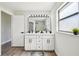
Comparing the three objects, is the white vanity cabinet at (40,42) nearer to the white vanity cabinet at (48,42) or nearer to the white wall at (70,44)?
the white vanity cabinet at (48,42)

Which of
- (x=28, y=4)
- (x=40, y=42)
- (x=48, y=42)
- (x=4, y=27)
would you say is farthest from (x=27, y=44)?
(x=4, y=27)

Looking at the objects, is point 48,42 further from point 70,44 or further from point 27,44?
point 70,44

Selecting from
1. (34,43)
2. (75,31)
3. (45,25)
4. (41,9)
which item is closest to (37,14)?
(41,9)

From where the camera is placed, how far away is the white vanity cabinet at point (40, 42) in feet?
16.8

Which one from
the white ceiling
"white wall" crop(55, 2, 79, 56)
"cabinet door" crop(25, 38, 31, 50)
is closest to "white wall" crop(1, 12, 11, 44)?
A: the white ceiling

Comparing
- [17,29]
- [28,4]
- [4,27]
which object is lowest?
[17,29]

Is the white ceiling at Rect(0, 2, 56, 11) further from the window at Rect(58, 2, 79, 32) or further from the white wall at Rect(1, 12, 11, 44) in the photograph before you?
the white wall at Rect(1, 12, 11, 44)

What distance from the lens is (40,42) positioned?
202 inches

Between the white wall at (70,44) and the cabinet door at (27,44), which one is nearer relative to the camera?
the white wall at (70,44)

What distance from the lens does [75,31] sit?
2.13 meters

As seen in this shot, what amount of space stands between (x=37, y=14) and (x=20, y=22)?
96 cm

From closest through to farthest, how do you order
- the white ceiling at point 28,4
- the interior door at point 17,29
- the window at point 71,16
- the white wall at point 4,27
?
the window at point 71,16
the white ceiling at point 28,4
the interior door at point 17,29
the white wall at point 4,27

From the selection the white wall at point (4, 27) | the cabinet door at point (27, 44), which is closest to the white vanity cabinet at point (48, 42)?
the cabinet door at point (27, 44)

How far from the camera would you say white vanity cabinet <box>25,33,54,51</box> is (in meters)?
5.12
